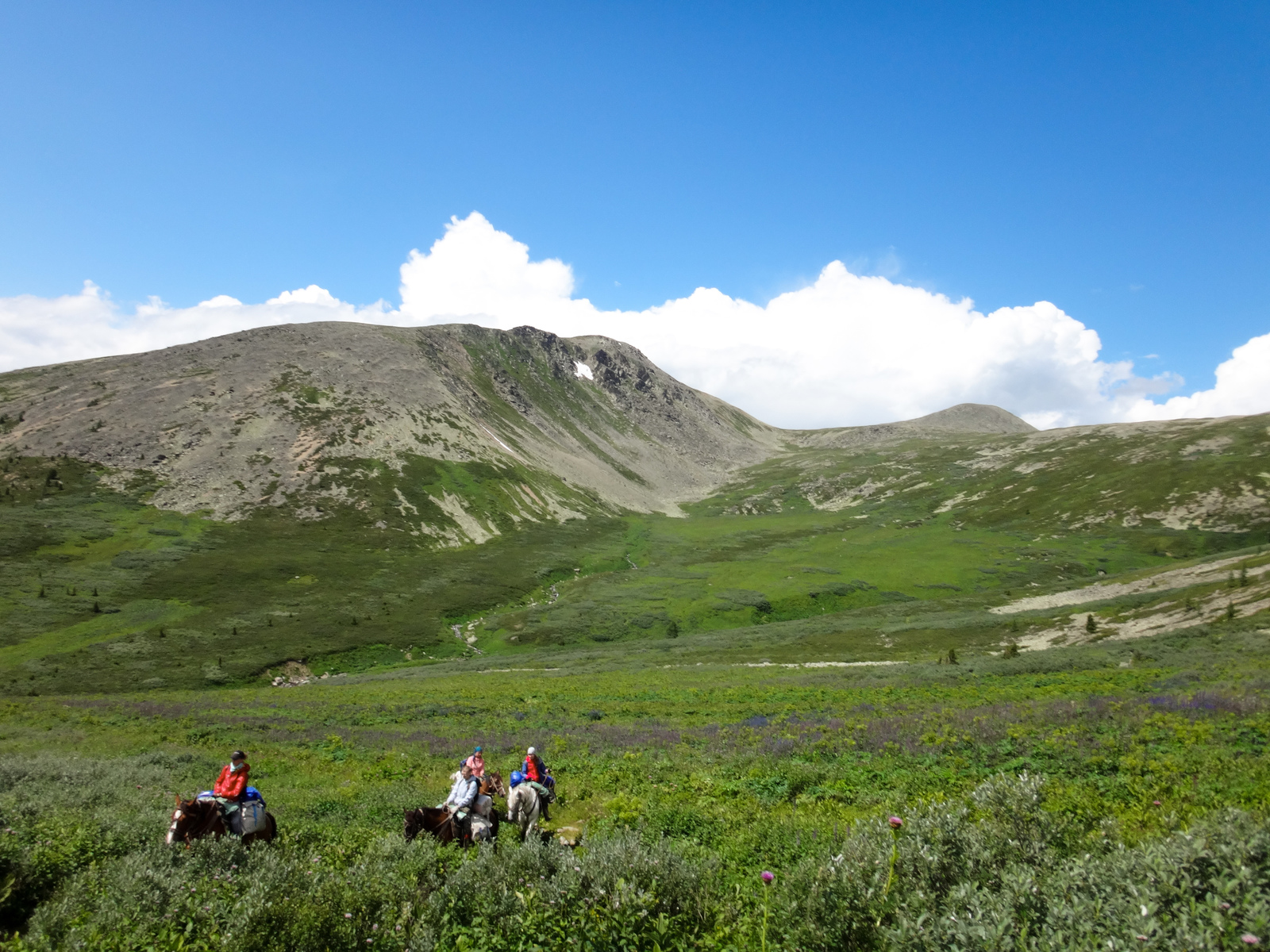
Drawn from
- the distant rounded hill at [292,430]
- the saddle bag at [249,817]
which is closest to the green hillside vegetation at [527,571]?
the distant rounded hill at [292,430]

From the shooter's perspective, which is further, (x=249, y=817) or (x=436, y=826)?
(x=436, y=826)

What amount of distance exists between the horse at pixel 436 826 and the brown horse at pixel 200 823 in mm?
2547

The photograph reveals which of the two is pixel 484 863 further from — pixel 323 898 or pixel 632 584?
pixel 632 584

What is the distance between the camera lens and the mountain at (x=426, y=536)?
65.0 meters

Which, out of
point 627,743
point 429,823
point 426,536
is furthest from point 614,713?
point 426,536

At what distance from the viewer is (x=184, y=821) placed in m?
11.4

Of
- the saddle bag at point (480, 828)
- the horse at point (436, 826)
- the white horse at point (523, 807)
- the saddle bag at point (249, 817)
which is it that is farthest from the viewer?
the white horse at point (523, 807)

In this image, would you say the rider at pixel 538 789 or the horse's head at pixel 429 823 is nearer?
the horse's head at pixel 429 823

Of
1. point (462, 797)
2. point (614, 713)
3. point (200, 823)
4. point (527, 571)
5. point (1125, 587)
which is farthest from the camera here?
point (527, 571)

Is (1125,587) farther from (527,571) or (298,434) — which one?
(298,434)

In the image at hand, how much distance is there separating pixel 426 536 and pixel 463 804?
105 m

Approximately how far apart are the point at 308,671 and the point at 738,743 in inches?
2192

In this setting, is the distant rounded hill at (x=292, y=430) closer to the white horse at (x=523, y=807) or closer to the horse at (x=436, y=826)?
the white horse at (x=523, y=807)

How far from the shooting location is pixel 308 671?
62344 millimetres
